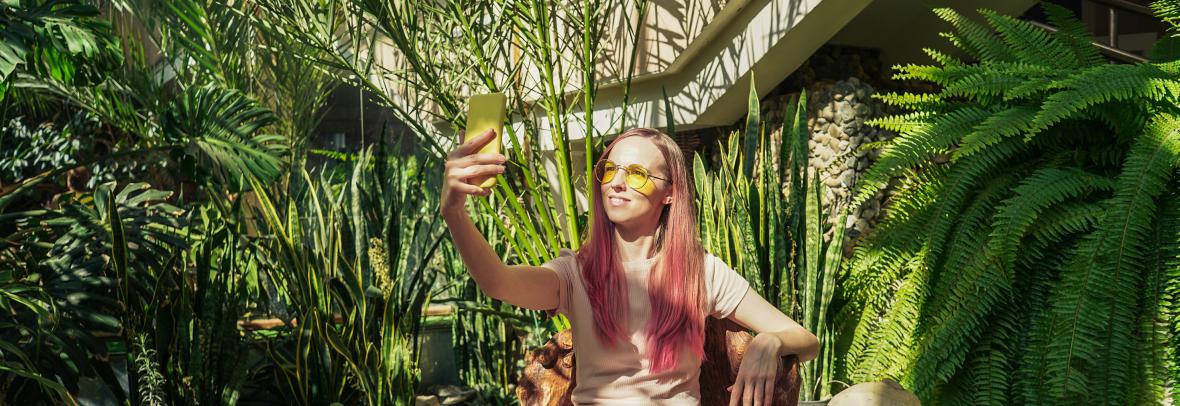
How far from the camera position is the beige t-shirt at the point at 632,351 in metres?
1.82

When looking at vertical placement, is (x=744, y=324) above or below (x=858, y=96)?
below

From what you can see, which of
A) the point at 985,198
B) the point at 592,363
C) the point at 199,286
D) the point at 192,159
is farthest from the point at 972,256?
the point at 192,159

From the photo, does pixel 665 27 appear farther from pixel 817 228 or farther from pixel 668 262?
pixel 668 262

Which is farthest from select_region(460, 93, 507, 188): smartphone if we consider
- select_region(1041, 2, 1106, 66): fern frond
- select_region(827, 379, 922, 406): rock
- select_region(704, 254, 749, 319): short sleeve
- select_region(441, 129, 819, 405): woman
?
select_region(1041, 2, 1106, 66): fern frond

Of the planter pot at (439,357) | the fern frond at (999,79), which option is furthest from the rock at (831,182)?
the planter pot at (439,357)

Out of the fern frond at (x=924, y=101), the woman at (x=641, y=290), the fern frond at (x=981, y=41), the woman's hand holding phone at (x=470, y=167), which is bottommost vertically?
the woman at (x=641, y=290)

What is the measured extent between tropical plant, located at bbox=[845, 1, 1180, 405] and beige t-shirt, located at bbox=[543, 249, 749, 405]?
1.45 metres

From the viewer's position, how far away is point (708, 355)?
195 centimetres

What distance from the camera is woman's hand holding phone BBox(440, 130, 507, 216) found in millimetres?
1477

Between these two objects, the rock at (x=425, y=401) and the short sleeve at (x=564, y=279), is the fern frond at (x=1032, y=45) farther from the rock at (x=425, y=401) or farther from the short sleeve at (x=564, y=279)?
the rock at (x=425, y=401)

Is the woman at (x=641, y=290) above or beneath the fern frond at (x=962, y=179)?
beneath

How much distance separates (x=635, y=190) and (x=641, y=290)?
0.59ft

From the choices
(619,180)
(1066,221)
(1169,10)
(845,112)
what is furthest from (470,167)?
(845,112)

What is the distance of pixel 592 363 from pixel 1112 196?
1.96m
